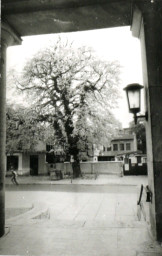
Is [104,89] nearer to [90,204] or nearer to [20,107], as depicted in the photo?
[20,107]

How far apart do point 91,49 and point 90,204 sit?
50.4ft

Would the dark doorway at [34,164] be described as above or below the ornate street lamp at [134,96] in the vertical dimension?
below

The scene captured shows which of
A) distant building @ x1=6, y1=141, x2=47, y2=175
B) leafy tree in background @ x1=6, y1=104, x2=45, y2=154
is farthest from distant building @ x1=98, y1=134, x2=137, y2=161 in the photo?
leafy tree in background @ x1=6, y1=104, x2=45, y2=154

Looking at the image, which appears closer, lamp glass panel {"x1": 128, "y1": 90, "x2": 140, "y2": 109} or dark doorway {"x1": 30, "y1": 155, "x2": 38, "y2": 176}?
lamp glass panel {"x1": 128, "y1": 90, "x2": 140, "y2": 109}

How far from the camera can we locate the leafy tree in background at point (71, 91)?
70.7ft

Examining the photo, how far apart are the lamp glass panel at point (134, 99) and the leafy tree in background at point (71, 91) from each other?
16.3 meters

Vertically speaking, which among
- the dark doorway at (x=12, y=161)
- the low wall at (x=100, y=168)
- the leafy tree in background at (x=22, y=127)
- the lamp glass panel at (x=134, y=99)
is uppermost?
the leafy tree in background at (x=22, y=127)

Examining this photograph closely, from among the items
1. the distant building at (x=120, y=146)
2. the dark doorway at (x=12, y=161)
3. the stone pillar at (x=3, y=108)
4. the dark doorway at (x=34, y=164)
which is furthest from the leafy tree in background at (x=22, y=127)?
the distant building at (x=120, y=146)

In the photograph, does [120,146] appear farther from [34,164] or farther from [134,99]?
[134,99]

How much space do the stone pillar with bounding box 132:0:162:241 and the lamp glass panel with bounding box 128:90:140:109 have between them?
21 centimetres

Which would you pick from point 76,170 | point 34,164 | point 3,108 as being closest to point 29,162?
point 34,164

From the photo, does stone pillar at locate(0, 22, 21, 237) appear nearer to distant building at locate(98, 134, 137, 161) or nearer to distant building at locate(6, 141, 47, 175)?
distant building at locate(6, 141, 47, 175)

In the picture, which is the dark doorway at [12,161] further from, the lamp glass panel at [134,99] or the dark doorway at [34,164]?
the lamp glass panel at [134,99]

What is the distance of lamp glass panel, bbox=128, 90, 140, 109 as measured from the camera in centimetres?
488
